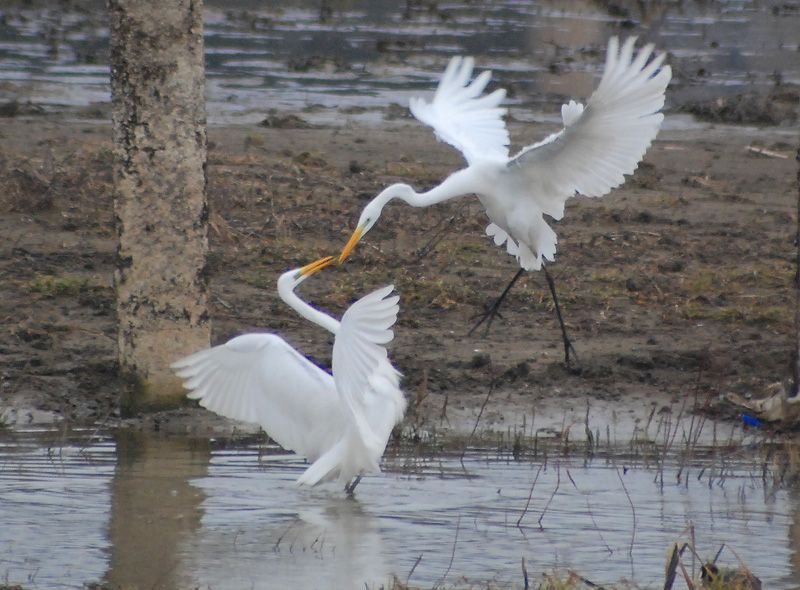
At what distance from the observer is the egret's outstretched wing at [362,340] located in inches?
244

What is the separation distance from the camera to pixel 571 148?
8305mm

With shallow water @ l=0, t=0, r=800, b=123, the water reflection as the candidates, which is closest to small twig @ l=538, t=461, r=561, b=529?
the water reflection

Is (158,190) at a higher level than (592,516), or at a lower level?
higher

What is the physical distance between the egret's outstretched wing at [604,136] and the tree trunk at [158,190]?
1854 millimetres

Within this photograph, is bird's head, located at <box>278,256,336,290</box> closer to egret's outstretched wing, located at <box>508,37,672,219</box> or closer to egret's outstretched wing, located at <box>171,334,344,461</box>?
egret's outstretched wing, located at <box>171,334,344,461</box>

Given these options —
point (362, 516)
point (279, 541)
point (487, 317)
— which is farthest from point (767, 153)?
point (279, 541)

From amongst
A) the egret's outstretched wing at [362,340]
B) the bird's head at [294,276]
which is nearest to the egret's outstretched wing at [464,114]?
the bird's head at [294,276]

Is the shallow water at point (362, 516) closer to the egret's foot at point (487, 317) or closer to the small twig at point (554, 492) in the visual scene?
the small twig at point (554, 492)

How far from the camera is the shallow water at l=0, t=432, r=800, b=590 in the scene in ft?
Result: 18.5

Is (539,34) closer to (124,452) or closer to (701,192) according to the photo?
(701,192)

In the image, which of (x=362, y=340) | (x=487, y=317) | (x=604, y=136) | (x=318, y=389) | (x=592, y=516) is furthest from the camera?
(x=487, y=317)

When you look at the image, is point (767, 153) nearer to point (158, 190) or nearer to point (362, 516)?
point (158, 190)

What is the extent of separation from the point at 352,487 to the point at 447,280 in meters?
3.41

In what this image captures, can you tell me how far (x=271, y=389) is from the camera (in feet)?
23.2
